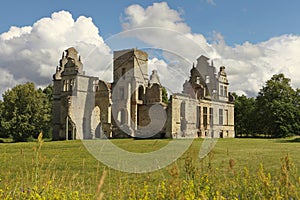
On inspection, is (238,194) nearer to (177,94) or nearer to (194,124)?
(177,94)

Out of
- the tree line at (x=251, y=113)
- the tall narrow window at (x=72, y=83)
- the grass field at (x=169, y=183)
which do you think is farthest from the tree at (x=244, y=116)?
the grass field at (x=169, y=183)

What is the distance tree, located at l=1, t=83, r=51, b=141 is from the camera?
60281 millimetres

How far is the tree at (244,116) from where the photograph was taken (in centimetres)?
7203

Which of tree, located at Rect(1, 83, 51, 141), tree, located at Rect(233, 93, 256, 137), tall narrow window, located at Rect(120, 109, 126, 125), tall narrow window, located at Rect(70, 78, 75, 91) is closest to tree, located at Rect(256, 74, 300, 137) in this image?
tree, located at Rect(233, 93, 256, 137)

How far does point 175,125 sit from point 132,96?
7.62 meters

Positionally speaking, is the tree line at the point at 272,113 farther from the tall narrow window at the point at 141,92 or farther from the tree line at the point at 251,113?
the tall narrow window at the point at 141,92

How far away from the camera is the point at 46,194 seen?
5594 mm

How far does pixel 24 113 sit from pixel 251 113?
39.2m

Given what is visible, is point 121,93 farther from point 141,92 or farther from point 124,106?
point 141,92

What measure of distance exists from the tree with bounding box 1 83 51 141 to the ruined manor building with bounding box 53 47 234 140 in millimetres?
6806

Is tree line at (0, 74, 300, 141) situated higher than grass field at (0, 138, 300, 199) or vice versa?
tree line at (0, 74, 300, 141)

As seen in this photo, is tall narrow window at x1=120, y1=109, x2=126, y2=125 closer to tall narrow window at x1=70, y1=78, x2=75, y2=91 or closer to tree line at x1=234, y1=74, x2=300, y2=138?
tall narrow window at x1=70, y1=78, x2=75, y2=91

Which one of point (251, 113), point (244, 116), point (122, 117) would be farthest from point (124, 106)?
point (244, 116)

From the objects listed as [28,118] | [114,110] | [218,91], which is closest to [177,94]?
[114,110]
